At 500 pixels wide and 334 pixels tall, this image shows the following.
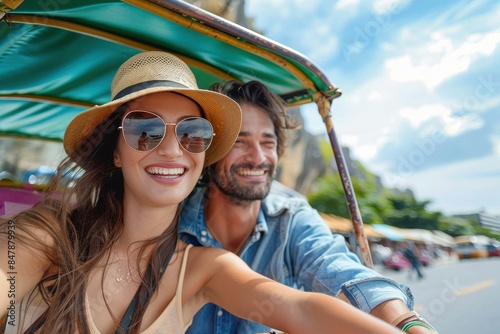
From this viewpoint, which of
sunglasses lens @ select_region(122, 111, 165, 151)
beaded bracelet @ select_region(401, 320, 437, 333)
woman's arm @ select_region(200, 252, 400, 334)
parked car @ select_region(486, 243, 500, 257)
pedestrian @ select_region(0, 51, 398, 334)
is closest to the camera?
woman's arm @ select_region(200, 252, 400, 334)

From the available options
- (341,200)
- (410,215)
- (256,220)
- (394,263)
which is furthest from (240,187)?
(410,215)

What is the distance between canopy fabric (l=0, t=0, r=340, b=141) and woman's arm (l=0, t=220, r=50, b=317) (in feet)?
2.71

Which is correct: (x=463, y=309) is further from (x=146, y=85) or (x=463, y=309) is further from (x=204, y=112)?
(x=146, y=85)

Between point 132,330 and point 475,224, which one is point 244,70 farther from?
point 475,224

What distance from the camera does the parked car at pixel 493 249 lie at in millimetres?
35188

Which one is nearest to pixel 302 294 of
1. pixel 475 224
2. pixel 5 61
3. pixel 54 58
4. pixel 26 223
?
pixel 26 223

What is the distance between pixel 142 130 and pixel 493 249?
1605 inches

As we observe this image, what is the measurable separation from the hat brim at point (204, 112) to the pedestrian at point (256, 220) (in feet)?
1.19

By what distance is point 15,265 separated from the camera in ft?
5.01

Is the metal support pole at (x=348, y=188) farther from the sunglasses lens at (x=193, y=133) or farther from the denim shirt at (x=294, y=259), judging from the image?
the sunglasses lens at (x=193, y=133)

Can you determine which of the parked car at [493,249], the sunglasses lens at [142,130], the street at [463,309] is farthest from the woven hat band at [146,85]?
the parked car at [493,249]

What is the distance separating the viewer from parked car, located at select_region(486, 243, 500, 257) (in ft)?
115

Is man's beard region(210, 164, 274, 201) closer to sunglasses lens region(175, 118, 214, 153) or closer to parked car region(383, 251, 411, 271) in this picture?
sunglasses lens region(175, 118, 214, 153)

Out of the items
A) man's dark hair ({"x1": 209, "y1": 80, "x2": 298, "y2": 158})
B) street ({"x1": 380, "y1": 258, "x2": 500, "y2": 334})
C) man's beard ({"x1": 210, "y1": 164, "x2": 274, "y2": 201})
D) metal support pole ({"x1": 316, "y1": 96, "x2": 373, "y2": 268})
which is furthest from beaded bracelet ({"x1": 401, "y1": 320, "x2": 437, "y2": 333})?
street ({"x1": 380, "y1": 258, "x2": 500, "y2": 334})
